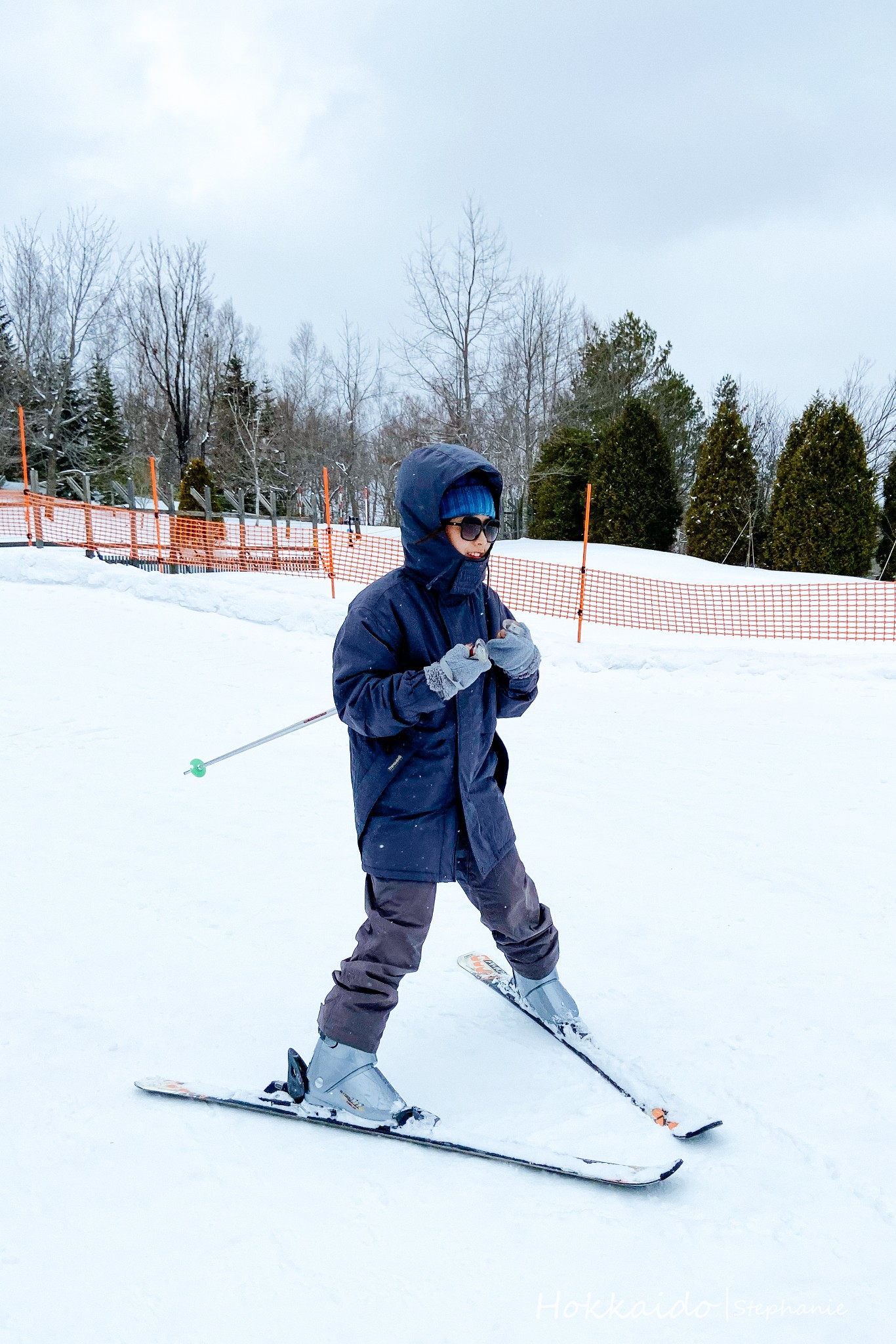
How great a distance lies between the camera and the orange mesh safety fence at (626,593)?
38.1ft

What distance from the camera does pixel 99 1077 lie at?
247 cm

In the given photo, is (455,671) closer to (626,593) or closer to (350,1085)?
(350,1085)

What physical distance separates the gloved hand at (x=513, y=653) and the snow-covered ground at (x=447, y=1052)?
1252 millimetres

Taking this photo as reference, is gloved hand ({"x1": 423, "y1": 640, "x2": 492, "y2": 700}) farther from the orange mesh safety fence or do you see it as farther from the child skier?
the orange mesh safety fence

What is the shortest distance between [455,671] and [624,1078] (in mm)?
1331

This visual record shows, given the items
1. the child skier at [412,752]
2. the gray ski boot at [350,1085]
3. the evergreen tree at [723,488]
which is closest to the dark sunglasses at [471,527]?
the child skier at [412,752]

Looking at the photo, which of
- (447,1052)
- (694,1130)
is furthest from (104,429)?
(694,1130)

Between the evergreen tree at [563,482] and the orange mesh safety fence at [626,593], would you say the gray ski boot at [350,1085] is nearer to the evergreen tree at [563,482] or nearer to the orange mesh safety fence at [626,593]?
the orange mesh safety fence at [626,593]

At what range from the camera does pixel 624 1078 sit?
2.47m

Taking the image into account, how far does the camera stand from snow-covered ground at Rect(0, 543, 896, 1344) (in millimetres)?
1771

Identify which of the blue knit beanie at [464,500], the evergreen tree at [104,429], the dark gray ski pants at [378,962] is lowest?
the dark gray ski pants at [378,962]

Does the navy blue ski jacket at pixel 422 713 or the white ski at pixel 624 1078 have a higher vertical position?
the navy blue ski jacket at pixel 422 713

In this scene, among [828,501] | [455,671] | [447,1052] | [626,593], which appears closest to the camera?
[455,671]

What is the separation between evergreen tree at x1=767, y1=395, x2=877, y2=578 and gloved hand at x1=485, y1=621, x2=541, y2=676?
18109 mm
